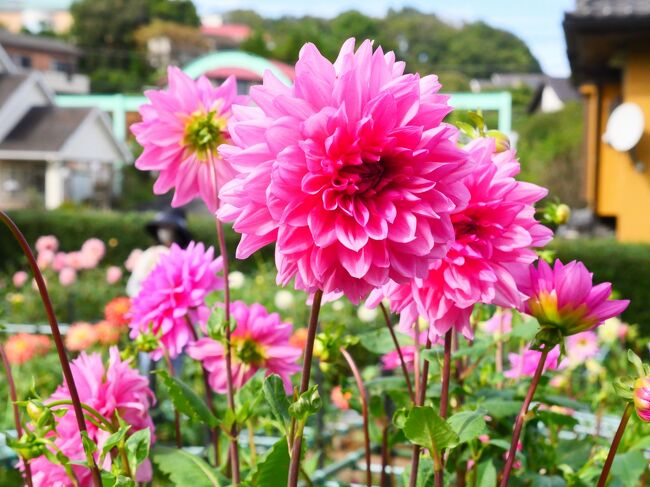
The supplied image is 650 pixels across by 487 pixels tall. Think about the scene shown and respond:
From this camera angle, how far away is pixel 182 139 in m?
0.95

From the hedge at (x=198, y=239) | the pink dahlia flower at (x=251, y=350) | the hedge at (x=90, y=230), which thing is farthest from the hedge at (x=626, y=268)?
the pink dahlia flower at (x=251, y=350)

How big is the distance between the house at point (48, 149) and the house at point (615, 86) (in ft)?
62.2

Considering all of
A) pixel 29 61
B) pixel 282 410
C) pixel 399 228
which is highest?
pixel 29 61

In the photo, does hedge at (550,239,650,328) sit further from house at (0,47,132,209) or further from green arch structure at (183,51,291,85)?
green arch structure at (183,51,291,85)

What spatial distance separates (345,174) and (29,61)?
4949cm

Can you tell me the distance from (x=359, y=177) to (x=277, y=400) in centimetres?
21

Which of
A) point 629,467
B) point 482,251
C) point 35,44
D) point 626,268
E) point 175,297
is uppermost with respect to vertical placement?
point 35,44

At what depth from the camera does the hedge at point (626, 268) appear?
686 centimetres

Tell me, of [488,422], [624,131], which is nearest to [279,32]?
[624,131]

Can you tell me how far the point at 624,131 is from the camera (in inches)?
281

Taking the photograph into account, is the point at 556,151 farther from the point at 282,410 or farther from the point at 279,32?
the point at 279,32

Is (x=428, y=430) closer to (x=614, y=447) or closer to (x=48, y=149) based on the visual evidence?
(x=614, y=447)

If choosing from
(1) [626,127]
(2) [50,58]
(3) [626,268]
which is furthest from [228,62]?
(2) [50,58]

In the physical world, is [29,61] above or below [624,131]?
above
